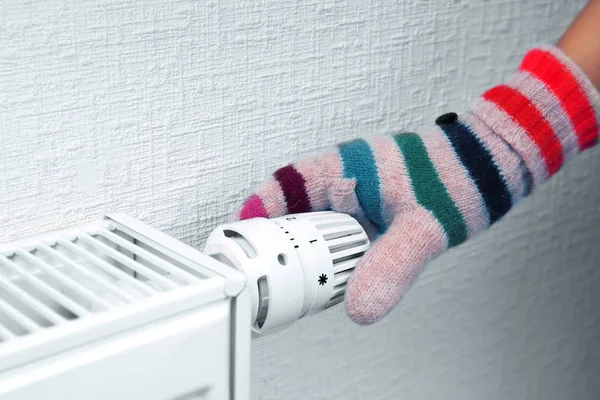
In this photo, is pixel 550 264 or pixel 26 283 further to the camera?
pixel 550 264

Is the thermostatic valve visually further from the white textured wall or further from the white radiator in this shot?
the white textured wall

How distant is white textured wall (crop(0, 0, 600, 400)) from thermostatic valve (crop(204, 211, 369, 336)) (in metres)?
0.11

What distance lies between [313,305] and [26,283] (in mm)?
148

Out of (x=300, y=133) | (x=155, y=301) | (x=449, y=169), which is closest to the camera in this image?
(x=155, y=301)

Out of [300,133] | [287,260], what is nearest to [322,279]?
[287,260]

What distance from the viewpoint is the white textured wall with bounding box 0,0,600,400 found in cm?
46

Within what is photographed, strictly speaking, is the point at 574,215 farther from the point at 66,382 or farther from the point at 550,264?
the point at 66,382

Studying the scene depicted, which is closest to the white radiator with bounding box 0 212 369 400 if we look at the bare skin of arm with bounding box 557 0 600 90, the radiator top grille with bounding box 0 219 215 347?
the radiator top grille with bounding box 0 219 215 347

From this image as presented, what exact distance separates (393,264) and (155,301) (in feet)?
0.47

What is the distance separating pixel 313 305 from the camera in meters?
0.43

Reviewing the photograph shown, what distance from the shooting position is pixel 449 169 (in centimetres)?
47

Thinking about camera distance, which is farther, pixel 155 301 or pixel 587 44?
pixel 587 44

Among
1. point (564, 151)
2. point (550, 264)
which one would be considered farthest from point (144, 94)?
point (550, 264)

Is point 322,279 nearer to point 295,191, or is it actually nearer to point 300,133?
point 295,191
